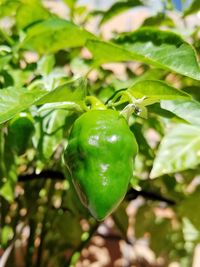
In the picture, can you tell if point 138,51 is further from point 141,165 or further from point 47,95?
point 141,165

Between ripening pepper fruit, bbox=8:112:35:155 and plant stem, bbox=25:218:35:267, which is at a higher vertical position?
ripening pepper fruit, bbox=8:112:35:155

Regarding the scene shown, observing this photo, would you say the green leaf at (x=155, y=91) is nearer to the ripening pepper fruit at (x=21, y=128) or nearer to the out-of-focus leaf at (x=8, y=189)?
the ripening pepper fruit at (x=21, y=128)

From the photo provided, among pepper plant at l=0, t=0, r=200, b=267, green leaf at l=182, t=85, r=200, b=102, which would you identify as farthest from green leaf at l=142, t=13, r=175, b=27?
green leaf at l=182, t=85, r=200, b=102

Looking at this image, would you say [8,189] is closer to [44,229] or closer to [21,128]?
[21,128]

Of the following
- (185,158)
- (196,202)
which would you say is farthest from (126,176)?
(196,202)

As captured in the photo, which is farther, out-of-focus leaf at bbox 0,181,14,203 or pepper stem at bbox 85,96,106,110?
out-of-focus leaf at bbox 0,181,14,203

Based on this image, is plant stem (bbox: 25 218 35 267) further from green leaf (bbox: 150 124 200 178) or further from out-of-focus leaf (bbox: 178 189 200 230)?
green leaf (bbox: 150 124 200 178)

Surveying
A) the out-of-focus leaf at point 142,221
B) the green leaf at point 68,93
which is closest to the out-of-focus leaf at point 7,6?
the green leaf at point 68,93
